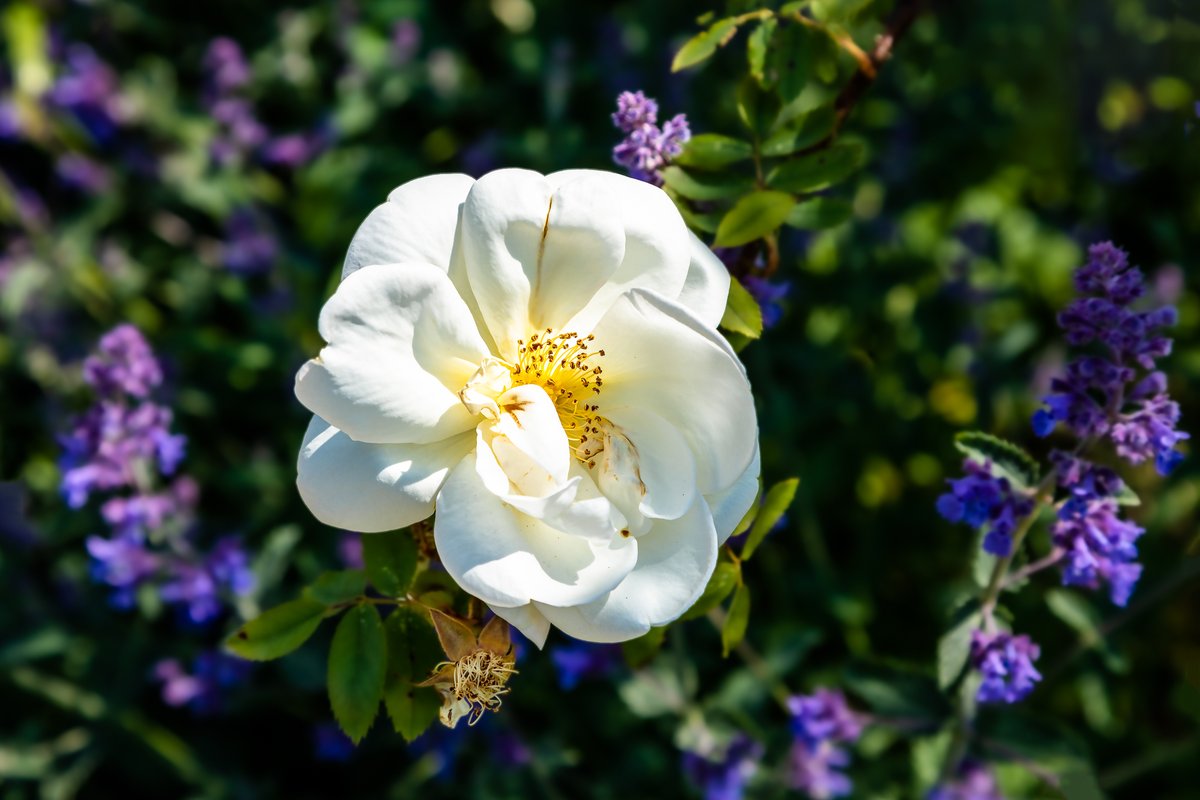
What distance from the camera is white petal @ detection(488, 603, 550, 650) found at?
49.2 inches

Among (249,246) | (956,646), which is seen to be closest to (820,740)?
(956,646)

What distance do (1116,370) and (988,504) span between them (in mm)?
259

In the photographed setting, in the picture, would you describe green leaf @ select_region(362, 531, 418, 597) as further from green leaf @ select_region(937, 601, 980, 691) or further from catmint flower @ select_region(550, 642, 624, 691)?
A: green leaf @ select_region(937, 601, 980, 691)

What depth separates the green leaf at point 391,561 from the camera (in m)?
1.42

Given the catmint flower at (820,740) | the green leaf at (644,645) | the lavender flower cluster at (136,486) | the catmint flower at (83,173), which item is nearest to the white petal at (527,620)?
Result: the green leaf at (644,645)

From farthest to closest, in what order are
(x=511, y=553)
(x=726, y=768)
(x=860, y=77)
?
(x=726, y=768) < (x=860, y=77) < (x=511, y=553)

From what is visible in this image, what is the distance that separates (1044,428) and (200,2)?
316cm

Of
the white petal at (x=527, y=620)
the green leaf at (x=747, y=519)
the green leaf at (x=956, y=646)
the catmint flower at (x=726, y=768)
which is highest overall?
the white petal at (x=527, y=620)

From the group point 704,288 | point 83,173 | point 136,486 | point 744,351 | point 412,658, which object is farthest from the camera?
point 83,173

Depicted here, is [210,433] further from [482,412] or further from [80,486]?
[482,412]

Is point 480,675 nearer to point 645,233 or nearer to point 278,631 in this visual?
point 278,631

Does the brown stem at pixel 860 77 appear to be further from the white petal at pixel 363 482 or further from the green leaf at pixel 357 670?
the green leaf at pixel 357 670

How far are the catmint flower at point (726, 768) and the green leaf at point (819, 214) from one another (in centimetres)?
114

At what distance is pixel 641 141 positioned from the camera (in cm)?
152
